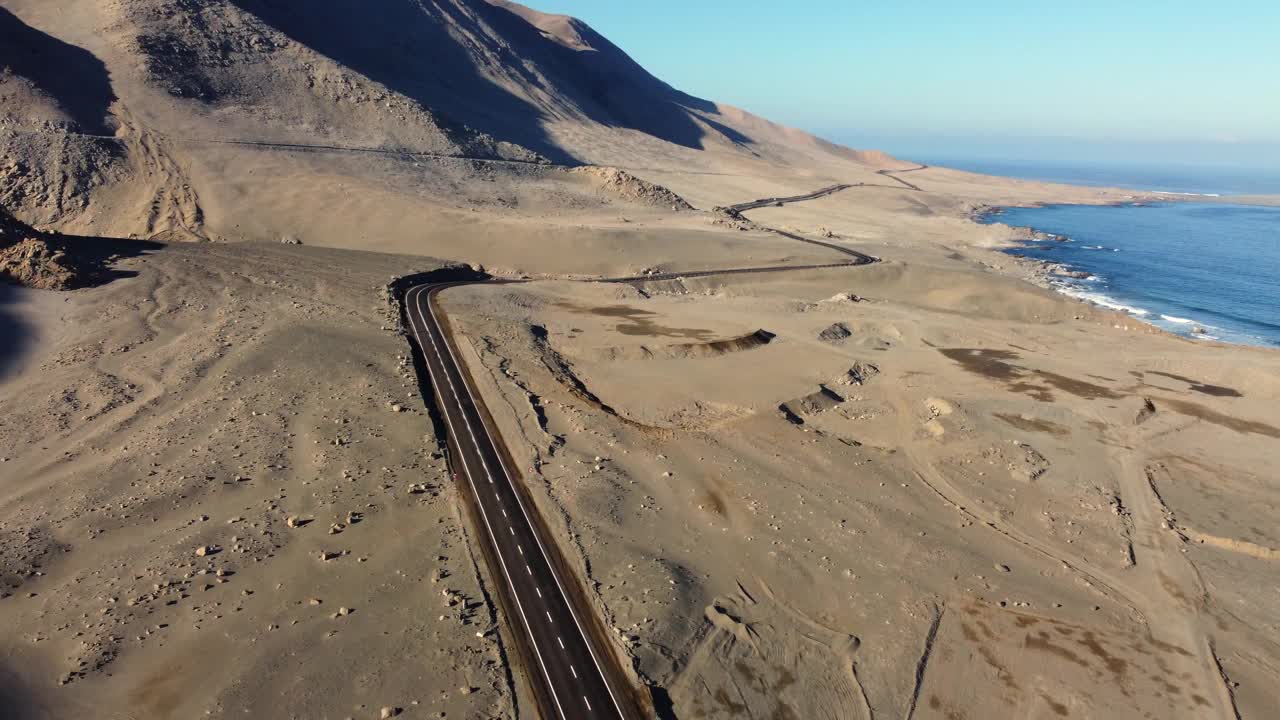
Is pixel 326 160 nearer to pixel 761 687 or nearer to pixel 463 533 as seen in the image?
pixel 463 533

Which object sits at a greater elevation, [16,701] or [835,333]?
[835,333]

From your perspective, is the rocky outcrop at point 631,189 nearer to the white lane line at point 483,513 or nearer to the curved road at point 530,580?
the white lane line at point 483,513

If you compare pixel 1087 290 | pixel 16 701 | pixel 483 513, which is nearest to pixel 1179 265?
pixel 1087 290

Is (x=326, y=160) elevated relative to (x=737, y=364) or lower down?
elevated

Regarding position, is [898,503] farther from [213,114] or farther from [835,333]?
[213,114]

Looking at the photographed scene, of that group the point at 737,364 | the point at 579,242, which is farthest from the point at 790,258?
the point at 737,364

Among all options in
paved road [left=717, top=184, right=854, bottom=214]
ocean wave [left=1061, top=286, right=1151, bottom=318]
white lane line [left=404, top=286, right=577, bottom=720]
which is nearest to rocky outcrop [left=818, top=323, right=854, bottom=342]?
white lane line [left=404, top=286, right=577, bottom=720]
